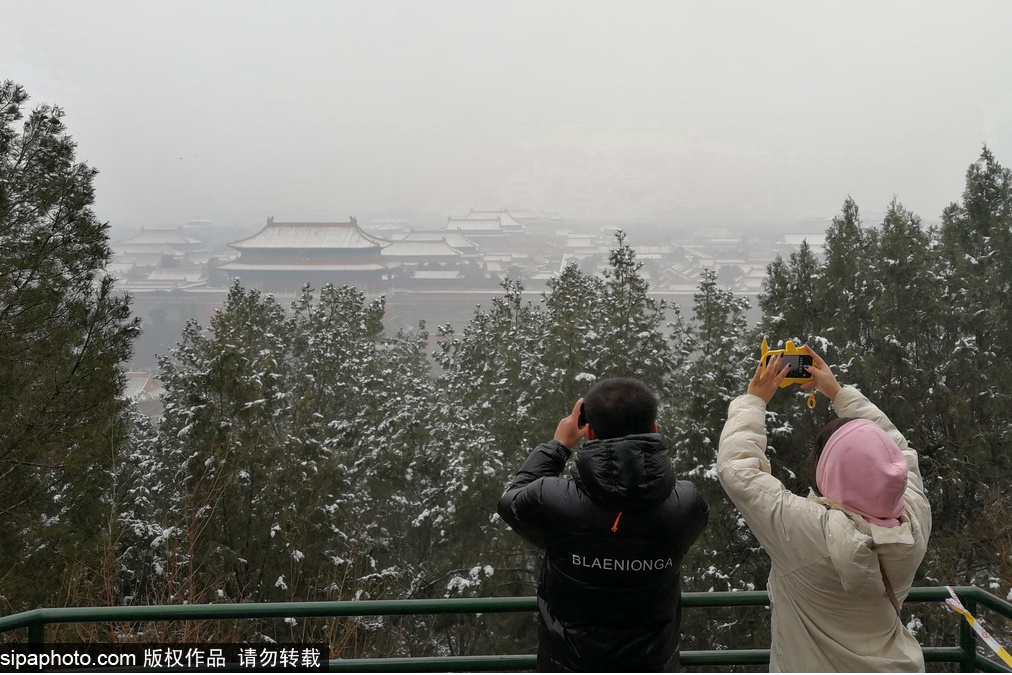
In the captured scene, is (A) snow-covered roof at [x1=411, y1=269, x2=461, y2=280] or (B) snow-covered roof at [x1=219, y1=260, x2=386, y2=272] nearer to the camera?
(B) snow-covered roof at [x1=219, y1=260, x2=386, y2=272]

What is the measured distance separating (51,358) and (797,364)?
24.1 feet

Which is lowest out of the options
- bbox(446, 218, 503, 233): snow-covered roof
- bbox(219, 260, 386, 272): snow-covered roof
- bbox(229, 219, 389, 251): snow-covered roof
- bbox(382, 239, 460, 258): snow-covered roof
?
bbox(219, 260, 386, 272): snow-covered roof

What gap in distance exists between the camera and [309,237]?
5262 centimetres

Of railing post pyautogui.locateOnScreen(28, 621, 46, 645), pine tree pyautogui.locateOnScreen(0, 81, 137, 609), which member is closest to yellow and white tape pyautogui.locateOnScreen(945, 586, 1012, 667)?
railing post pyautogui.locateOnScreen(28, 621, 46, 645)

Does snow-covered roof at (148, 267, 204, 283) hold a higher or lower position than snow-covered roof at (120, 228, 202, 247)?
lower

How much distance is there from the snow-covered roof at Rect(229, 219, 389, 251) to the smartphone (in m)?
52.7

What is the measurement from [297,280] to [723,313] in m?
44.4

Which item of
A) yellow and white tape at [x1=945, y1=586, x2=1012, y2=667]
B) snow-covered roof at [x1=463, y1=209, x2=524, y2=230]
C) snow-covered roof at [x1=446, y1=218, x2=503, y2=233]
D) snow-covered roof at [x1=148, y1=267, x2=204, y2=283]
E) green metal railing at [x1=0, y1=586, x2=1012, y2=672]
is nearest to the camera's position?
yellow and white tape at [x1=945, y1=586, x2=1012, y2=667]

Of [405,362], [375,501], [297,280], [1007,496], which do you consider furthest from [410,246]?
[1007,496]

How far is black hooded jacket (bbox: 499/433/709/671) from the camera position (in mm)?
1328

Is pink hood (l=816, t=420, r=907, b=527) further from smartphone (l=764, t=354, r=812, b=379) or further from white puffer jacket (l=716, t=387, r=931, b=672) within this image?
smartphone (l=764, t=354, r=812, b=379)

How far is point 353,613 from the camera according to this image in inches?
64.6

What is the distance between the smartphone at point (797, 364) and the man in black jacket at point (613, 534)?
1.17ft

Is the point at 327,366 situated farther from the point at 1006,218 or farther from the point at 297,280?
the point at 297,280
